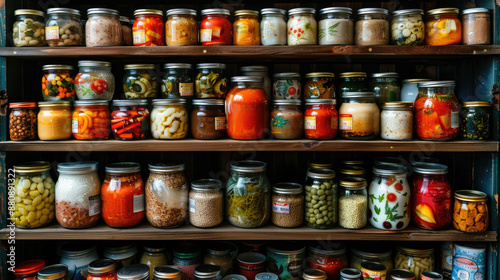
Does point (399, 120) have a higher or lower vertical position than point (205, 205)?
higher

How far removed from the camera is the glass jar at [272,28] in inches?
60.7

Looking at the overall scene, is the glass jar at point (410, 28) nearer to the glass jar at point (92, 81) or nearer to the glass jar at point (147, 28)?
the glass jar at point (147, 28)

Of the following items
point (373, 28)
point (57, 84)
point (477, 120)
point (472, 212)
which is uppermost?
point (373, 28)

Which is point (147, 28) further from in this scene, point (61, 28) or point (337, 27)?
point (337, 27)

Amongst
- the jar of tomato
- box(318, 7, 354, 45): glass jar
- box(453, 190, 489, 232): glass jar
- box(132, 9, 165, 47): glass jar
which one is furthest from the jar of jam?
box(453, 190, 489, 232): glass jar

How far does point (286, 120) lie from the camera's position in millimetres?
1560

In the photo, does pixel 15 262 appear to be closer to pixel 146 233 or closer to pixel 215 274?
pixel 146 233

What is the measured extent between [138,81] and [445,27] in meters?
1.33

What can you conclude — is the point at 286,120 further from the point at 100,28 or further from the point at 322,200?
the point at 100,28

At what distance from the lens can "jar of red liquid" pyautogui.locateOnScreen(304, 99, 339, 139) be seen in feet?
5.06

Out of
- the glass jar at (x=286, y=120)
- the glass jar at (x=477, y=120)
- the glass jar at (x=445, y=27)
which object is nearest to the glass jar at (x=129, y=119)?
the glass jar at (x=286, y=120)

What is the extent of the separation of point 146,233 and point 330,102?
0.96 meters

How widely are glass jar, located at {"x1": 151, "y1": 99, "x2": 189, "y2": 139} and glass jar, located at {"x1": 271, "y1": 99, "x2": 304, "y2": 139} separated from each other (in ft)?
1.32

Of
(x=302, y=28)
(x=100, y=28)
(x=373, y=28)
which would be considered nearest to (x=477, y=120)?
(x=373, y=28)
